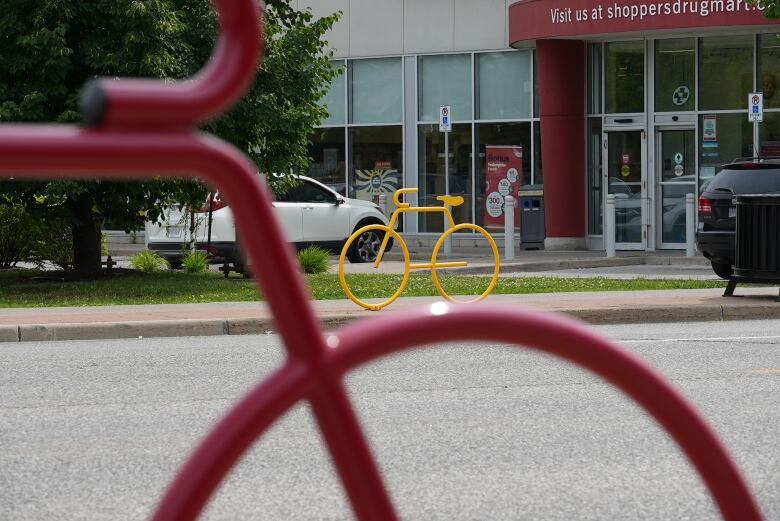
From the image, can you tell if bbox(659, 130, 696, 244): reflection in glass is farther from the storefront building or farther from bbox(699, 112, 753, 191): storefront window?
bbox(699, 112, 753, 191): storefront window

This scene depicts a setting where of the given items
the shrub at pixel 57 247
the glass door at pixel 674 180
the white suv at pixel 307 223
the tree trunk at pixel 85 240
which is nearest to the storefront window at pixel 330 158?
the white suv at pixel 307 223

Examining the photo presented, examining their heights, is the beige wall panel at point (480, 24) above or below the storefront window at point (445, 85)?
above

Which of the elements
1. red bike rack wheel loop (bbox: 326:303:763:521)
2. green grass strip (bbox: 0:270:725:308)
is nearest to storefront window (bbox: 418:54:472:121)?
green grass strip (bbox: 0:270:725:308)

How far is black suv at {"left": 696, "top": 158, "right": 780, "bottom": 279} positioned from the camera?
62.3 feet

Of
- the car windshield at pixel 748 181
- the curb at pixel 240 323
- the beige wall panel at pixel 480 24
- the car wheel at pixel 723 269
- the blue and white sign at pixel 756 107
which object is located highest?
the beige wall panel at pixel 480 24

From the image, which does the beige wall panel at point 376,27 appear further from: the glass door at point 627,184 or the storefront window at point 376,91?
the glass door at point 627,184

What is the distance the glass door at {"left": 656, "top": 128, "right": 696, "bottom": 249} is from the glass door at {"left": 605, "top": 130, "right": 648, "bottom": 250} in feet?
1.22

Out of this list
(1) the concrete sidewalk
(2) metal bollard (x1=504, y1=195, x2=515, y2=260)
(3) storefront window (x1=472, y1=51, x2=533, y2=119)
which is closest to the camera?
(1) the concrete sidewalk

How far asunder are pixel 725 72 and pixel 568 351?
27601 mm

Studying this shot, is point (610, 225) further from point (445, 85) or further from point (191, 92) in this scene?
point (191, 92)

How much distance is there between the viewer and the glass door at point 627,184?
93.6ft

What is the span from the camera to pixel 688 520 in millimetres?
5152

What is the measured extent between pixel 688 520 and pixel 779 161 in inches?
586

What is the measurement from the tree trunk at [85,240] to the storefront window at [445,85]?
12.9 m
